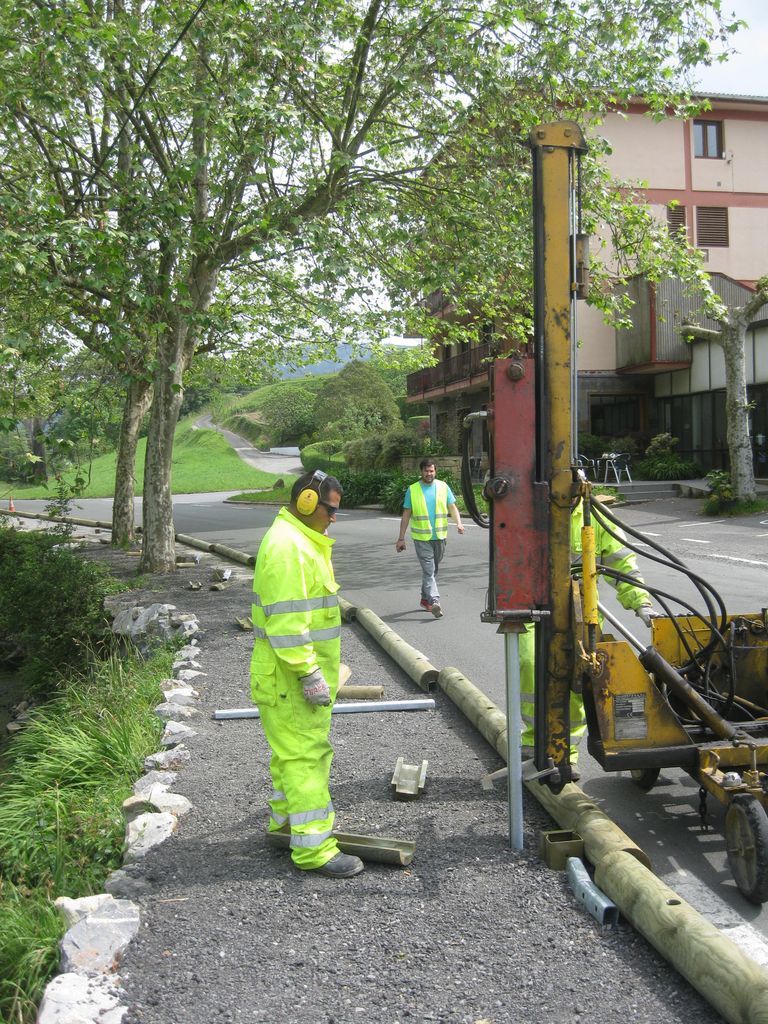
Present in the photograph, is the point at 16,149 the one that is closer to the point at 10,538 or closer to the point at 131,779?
the point at 10,538

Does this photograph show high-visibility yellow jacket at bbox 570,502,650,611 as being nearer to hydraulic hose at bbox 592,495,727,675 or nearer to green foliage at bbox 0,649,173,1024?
hydraulic hose at bbox 592,495,727,675

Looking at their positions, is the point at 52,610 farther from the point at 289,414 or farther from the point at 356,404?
the point at 289,414

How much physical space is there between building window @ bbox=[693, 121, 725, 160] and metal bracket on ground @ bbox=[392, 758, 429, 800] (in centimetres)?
3140

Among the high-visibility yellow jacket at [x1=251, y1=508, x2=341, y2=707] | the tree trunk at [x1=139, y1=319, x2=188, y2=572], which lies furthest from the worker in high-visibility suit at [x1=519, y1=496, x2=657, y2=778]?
the tree trunk at [x1=139, y1=319, x2=188, y2=572]

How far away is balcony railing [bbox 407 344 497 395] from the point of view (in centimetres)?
3378

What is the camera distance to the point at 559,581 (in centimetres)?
438

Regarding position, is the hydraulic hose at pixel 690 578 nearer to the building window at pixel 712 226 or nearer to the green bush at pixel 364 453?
the green bush at pixel 364 453

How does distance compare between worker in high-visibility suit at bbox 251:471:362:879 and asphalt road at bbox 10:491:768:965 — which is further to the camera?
asphalt road at bbox 10:491:768:965

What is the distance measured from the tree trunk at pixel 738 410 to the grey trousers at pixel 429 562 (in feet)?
38.7

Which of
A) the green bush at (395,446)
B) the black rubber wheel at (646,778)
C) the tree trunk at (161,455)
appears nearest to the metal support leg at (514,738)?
the black rubber wheel at (646,778)

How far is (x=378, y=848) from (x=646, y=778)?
1.79m

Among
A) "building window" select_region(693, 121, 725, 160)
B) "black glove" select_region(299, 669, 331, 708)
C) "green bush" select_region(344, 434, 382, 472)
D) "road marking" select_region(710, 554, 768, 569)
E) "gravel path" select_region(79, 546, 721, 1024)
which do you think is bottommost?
"gravel path" select_region(79, 546, 721, 1024)

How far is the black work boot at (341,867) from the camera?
4.14m

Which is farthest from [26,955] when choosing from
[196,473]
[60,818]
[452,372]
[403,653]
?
[196,473]
